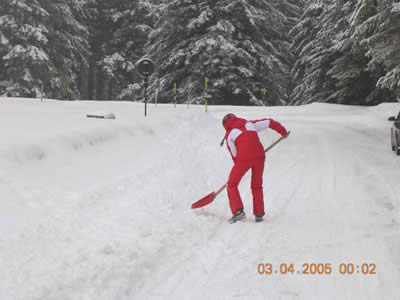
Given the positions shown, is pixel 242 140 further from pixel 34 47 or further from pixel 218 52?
pixel 34 47

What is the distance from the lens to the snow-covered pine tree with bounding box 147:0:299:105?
69.2ft

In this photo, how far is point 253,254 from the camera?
13.8 feet

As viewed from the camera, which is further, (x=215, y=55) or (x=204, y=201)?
(x=215, y=55)

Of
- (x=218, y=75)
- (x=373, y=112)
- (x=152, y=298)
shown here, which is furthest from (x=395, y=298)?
(x=218, y=75)

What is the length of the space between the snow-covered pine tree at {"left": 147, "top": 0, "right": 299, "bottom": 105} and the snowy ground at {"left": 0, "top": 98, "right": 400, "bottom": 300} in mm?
12554

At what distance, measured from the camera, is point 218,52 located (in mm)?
20859

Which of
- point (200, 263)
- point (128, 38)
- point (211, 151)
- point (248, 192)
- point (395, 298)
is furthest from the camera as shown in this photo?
point (128, 38)

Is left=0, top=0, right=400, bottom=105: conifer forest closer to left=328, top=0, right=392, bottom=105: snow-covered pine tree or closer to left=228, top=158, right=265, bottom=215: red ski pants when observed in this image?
left=328, top=0, right=392, bottom=105: snow-covered pine tree

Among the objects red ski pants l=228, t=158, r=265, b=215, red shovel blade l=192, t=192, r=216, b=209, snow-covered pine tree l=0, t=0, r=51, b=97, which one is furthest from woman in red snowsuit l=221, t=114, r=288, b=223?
snow-covered pine tree l=0, t=0, r=51, b=97

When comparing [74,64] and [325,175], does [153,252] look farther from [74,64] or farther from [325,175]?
[74,64]

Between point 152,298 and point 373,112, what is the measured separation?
15.2 metres

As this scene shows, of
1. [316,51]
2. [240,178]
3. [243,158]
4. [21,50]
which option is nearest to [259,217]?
[240,178]

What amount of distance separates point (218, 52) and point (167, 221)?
16.9 m

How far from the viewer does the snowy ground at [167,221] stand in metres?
3.54
